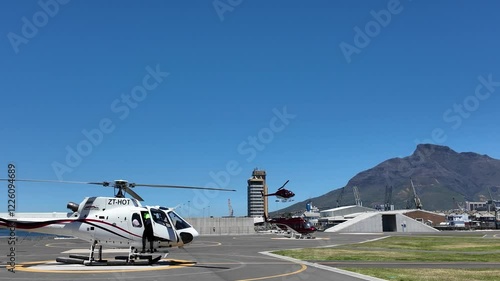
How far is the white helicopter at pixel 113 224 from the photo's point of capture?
91.1 feet

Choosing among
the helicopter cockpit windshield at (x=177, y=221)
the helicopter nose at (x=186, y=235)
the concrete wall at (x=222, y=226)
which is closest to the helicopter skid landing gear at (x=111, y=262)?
the helicopter nose at (x=186, y=235)

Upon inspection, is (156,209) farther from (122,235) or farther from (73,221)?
(73,221)

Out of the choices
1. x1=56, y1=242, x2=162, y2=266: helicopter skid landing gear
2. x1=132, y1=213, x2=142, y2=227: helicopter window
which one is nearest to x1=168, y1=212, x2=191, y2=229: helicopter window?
x1=132, y1=213, x2=142, y2=227: helicopter window

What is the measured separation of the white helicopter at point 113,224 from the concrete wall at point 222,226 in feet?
237

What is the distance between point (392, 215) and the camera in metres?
138

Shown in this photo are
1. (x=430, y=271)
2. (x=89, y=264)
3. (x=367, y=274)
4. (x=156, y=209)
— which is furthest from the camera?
(x=156, y=209)

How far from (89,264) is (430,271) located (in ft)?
67.1

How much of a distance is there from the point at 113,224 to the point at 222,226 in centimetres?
7838

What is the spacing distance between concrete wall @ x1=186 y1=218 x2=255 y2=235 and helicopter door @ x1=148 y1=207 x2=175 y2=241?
72.4m

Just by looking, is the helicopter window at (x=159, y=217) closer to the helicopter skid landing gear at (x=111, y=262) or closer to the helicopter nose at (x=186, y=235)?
the helicopter nose at (x=186, y=235)

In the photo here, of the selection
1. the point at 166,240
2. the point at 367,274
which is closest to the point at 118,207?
the point at 166,240

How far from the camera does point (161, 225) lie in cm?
2866

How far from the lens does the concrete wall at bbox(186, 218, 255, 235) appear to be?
101 meters

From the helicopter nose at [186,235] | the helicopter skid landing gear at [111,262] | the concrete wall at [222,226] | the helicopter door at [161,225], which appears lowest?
the concrete wall at [222,226]
